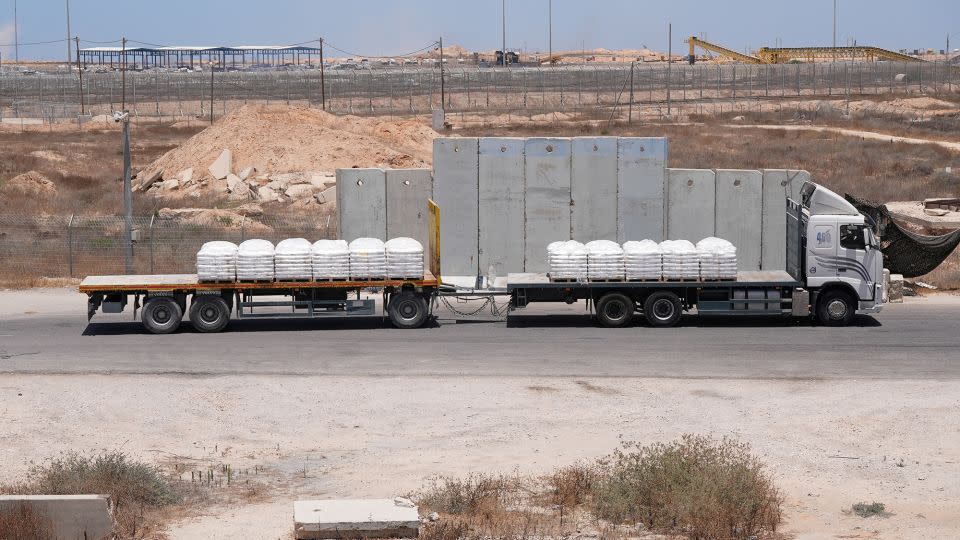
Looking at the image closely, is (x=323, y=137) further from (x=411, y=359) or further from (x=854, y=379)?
(x=854, y=379)

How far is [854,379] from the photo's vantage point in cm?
2136

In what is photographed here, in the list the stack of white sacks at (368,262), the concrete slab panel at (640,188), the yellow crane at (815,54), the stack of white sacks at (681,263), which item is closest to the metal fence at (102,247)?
the concrete slab panel at (640,188)

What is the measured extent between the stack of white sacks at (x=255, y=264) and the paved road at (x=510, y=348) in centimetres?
138

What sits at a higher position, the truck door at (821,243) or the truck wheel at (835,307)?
the truck door at (821,243)

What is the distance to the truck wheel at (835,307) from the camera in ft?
87.7

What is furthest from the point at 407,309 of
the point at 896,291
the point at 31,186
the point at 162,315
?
the point at 31,186

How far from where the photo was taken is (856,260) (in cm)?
2642

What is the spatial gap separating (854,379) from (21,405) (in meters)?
14.4

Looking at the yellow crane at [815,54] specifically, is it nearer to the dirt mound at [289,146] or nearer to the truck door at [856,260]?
the dirt mound at [289,146]

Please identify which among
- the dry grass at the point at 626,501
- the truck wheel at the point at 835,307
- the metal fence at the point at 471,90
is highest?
the metal fence at the point at 471,90

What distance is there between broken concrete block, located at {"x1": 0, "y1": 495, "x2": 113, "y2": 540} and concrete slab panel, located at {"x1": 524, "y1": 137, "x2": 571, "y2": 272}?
68.8 feet

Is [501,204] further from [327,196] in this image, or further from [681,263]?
[327,196]

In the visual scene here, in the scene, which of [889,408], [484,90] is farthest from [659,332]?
[484,90]

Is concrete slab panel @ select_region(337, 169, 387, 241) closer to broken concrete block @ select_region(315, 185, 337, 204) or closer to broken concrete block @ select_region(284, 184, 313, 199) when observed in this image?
broken concrete block @ select_region(315, 185, 337, 204)
